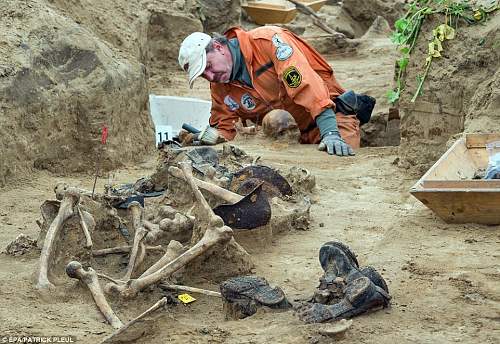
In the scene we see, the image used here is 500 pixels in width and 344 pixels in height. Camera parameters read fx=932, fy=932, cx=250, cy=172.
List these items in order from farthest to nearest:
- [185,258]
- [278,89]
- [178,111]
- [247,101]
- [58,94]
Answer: [178,111] → [247,101] → [278,89] → [58,94] → [185,258]

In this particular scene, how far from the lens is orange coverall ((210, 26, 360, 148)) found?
7207 millimetres

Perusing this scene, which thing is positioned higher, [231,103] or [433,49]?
[433,49]

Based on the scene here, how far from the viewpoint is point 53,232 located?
12.9ft

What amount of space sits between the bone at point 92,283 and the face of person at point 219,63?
3846 millimetres

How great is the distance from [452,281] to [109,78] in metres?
3.44

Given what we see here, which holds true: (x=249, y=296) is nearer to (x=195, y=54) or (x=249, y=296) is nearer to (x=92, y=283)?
(x=92, y=283)

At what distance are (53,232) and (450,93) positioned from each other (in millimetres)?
3067

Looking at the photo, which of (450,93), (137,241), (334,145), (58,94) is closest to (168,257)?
(137,241)

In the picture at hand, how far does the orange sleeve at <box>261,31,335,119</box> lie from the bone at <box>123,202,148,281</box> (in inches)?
117

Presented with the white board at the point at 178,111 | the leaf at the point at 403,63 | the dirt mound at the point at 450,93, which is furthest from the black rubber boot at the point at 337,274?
the white board at the point at 178,111

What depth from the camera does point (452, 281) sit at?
3.75 metres

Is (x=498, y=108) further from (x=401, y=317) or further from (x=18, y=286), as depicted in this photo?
(x=18, y=286)

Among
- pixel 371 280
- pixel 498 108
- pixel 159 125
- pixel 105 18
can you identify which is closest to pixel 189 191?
pixel 371 280

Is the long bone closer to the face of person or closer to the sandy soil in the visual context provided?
the sandy soil
